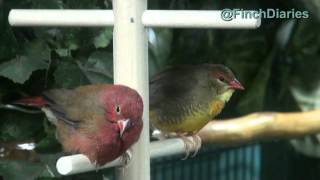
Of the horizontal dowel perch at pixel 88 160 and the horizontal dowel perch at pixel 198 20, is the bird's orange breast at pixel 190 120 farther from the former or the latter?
the horizontal dowel perch at pixel 198 20

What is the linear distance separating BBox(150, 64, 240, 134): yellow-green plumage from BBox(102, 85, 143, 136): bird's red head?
5.3 inches

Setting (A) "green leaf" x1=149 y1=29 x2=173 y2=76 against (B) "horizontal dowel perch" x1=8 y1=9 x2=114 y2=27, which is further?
(A) "green leaf" x1=149 y1=29 x2=173 y2=76

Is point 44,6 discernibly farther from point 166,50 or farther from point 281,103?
point 281,103

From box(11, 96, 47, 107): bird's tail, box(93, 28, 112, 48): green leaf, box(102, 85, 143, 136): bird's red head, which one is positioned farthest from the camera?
box(93, 28, 112, 48): green leaf

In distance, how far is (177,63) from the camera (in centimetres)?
84

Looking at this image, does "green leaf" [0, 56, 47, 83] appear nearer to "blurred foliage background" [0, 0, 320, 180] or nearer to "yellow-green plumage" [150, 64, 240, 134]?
"blurred foliage background" [0, 0, 320, 180]

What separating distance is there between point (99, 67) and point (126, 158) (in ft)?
0.56

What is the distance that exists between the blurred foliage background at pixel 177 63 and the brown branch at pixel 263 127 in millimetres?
22

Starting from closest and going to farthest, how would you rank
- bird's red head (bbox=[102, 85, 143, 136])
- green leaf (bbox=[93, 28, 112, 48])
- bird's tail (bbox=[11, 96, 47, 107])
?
bird's red head (bbox=[102, 85, 143, 136])
bird's tail (bbox=[11, 96, 47, 107])
green leaf (bbox=[93, 28, 112, 48])

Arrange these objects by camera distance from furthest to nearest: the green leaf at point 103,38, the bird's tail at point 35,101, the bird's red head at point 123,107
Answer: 1. the green leaf at point 103,38
2. the bird's tail at point 35,101
3. the bird's red head at point 123,107

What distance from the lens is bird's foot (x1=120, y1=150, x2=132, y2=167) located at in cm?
63

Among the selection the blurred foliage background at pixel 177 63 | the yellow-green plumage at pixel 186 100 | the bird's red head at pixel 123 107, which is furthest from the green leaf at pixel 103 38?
the bird's red head at pixel 123 107

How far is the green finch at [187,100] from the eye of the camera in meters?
0.71

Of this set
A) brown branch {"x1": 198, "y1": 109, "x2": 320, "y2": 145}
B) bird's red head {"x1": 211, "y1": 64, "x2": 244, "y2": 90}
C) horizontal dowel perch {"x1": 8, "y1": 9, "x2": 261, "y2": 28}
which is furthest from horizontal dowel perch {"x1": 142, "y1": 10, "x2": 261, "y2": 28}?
brown branch {"x1": 198, "y1": 109, "x2": 320, "y2": 145}
